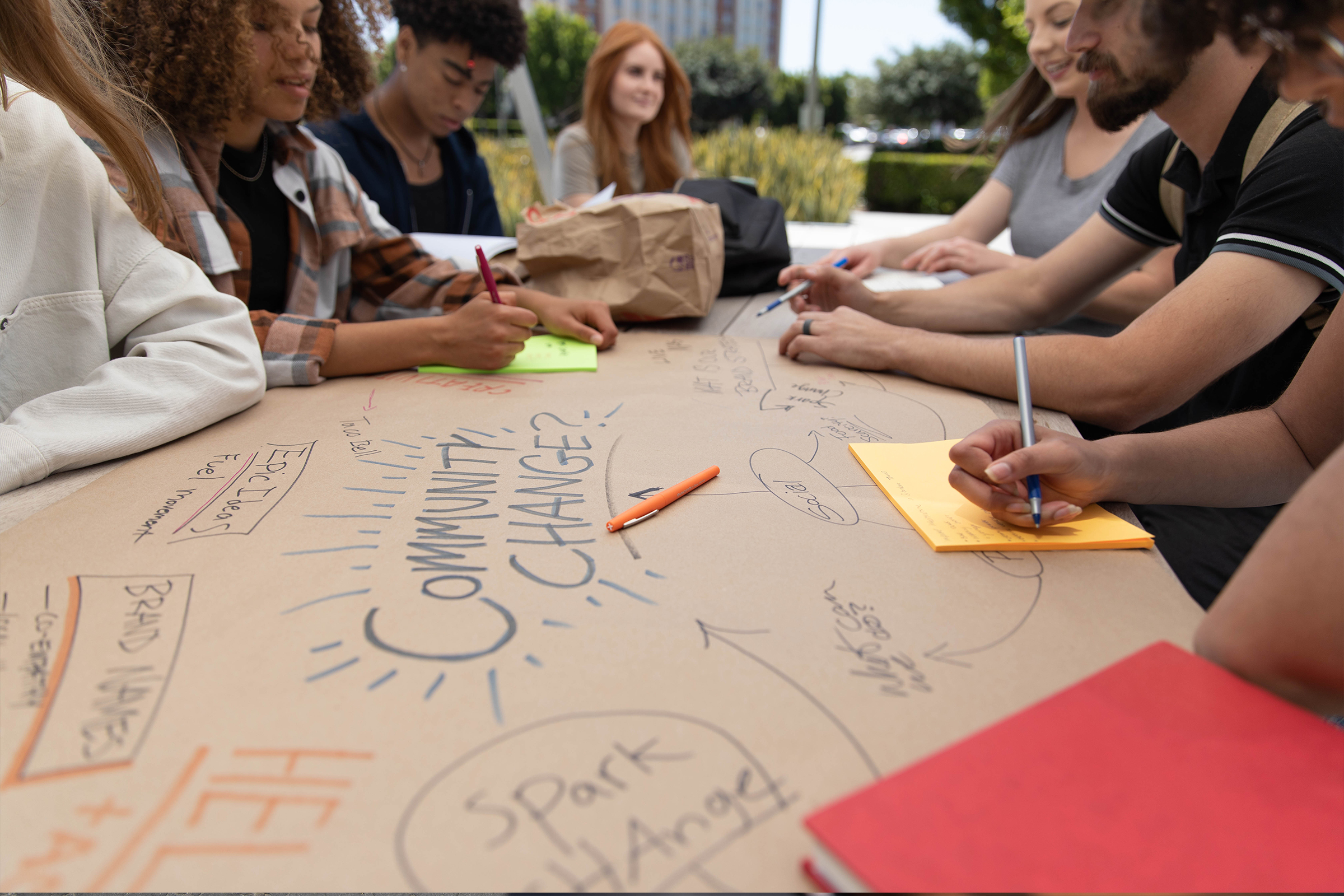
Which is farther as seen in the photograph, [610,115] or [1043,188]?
[610,115]

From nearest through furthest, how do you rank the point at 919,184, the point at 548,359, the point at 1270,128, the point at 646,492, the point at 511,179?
1. the point at 646,492
2. the point at 1270,128
3. the point at 548,359
4. the point at 511,179
5. the point at 919,184

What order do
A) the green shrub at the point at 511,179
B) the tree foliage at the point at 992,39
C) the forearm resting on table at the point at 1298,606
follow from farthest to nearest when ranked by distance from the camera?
the tree foliage at the point at 992,39, the green shrub at the point at 511,179, the forearm resting on table at the point at 1298,606

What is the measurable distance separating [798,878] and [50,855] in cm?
39

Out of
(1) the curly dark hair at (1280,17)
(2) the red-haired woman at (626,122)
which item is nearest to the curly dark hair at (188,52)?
(1) the curly dark hair at (1280,17)

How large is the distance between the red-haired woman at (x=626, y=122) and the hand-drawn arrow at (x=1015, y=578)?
2510 millimetres

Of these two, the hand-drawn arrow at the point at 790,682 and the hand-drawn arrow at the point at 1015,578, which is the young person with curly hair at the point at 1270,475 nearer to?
the hand-drawn arrow at the point at 1015,578

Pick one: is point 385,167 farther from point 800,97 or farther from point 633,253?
point 800,97

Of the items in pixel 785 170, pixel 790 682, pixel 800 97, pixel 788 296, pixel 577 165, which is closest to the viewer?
pixel 790 682

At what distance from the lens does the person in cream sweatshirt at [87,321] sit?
34.5 inches

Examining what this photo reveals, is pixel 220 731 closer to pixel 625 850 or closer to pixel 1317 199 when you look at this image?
pixel 625 850

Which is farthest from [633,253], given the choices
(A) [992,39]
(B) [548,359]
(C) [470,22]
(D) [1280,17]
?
(A) [992,39]

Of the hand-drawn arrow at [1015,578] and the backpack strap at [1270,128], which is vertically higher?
the backpack strap at [1270,128]

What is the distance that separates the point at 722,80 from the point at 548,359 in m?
14.4

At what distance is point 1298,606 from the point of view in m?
0.50
